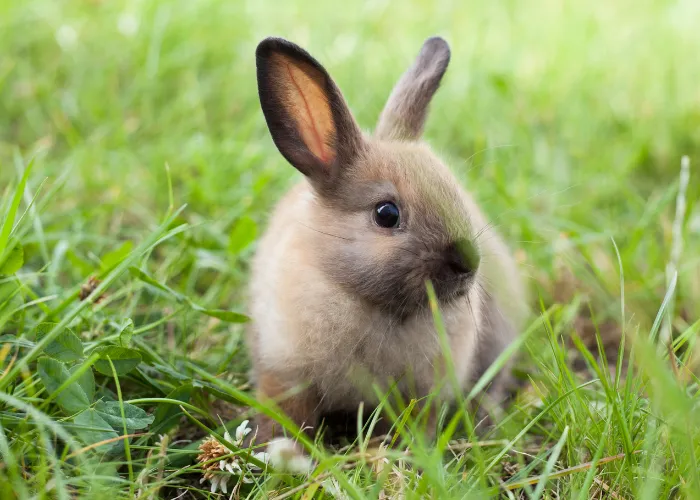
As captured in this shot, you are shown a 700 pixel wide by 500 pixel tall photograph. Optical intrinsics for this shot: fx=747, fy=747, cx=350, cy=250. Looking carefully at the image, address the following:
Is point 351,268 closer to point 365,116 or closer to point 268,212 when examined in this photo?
point 268,212

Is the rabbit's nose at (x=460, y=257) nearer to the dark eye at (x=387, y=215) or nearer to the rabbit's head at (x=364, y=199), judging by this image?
the rabbit's head at (x=364, y=199)

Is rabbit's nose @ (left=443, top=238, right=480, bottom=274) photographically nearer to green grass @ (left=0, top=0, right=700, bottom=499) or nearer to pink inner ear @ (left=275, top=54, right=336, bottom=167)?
green grass @ (left=0, top=0, right=700, bottom=499)

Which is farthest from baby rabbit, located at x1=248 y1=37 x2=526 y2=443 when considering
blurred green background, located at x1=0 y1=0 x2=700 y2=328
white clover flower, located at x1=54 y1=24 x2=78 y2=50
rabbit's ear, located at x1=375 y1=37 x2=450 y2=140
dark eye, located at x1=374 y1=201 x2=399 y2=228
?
white clover flower, located at x1=54 y1=24 x2=78 y2=50

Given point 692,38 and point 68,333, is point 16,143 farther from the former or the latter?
point 692,38

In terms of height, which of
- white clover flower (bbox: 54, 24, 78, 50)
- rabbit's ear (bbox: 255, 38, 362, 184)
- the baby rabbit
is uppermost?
white clover flower (bbox: 54, 24, 78, 50)

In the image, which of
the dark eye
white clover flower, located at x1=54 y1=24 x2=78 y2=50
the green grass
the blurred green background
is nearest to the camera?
the green grass

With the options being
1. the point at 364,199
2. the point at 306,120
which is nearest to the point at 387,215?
the point at 364,199

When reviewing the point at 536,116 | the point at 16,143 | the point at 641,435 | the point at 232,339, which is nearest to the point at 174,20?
the point at 16,143
